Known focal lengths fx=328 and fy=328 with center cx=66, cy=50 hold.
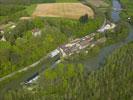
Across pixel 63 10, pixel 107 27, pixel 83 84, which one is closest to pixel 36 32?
pixel 107 27

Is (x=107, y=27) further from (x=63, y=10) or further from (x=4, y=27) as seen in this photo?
(x=4, y=27)

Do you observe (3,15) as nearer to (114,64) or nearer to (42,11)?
(42,11)

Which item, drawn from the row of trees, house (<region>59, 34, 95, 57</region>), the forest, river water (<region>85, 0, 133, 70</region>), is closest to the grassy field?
the forest

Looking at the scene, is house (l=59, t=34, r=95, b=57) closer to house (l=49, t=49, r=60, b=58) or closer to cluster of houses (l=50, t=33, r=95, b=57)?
cluster of houses (l=50, t=33, r=95, b=57)

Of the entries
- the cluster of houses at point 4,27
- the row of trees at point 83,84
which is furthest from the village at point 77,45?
the cluster of houses at point 4,27

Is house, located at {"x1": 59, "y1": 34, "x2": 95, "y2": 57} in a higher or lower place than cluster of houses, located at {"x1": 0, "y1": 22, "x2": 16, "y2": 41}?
lower

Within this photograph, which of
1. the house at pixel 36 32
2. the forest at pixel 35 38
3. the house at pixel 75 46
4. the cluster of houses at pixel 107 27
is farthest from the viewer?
the cluster of houses at pixel 107 27

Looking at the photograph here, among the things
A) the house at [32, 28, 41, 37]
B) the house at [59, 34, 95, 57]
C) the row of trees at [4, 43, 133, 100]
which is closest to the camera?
the row of trees at [4, 43, 133, 100]

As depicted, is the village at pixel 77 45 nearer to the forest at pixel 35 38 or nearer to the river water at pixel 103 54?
the forest at pixel 35 38
